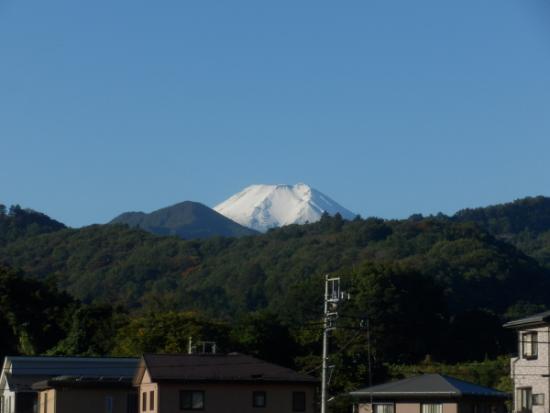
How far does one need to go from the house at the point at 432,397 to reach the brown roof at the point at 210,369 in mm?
→ 2684

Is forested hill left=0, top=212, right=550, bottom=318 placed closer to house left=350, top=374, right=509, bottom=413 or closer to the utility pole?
house left=350, top=374, right=509, bottom=413

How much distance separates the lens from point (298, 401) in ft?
169

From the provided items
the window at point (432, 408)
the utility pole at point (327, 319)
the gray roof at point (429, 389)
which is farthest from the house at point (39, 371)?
the utility pole at point (327, 319)

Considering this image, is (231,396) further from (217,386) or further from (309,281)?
(309,281)

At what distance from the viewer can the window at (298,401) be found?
51.4 m

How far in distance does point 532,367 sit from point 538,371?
1.34 feet

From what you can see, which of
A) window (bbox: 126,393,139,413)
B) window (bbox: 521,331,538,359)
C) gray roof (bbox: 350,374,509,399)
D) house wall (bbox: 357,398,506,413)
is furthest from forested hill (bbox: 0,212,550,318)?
window (bbox: 521,331,538,359)

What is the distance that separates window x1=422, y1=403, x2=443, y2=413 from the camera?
51.1 metres

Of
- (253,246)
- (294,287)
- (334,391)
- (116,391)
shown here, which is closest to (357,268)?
(294,287)

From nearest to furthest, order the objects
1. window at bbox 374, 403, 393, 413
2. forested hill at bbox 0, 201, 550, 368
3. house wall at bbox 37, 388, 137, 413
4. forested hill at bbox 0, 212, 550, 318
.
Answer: window at bbox 374, 403, 393, 413 → house wall at bbox 37, 388, 137, 413 → forested hill at bbox 0, 201, 550, 368 → forested hill at bbox 0, 212, 550, 318

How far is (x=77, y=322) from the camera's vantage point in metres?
82.8

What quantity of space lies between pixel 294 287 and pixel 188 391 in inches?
2689

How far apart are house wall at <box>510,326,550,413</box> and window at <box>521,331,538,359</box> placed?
14cm

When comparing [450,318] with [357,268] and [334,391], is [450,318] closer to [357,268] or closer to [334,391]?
[357,268]
